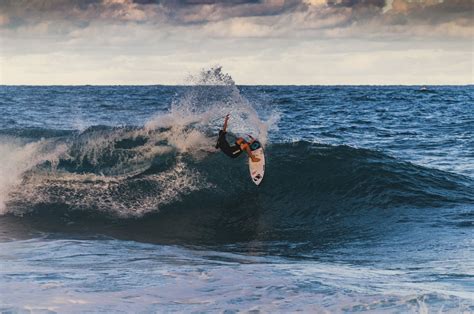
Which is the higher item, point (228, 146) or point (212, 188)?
point (228, 146)

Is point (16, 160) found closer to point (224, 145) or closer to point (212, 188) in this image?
point (212, 188)

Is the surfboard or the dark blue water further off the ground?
the surfboard

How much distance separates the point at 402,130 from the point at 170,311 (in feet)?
94.2

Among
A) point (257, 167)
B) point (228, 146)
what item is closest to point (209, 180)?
point (257, 167)

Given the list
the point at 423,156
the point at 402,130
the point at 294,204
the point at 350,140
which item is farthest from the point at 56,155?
the point at 402,130

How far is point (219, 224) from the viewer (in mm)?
13789

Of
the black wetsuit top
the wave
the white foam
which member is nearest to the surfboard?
the wave

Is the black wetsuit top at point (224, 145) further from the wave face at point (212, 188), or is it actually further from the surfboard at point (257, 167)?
the surfboard at point (257, 167)

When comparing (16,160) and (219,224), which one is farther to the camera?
(16,160)

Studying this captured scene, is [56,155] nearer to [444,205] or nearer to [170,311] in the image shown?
[444,205]

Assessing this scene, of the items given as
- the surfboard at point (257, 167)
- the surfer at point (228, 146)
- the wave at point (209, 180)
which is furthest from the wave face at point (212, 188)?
the surfer at point (228, 146)

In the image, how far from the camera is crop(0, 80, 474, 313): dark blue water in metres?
7.37

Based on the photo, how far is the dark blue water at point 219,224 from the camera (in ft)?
24.2

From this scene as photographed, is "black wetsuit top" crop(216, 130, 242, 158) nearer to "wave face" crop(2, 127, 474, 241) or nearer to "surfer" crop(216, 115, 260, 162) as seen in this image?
"surfer" crop(216, 115, 260, 162)
